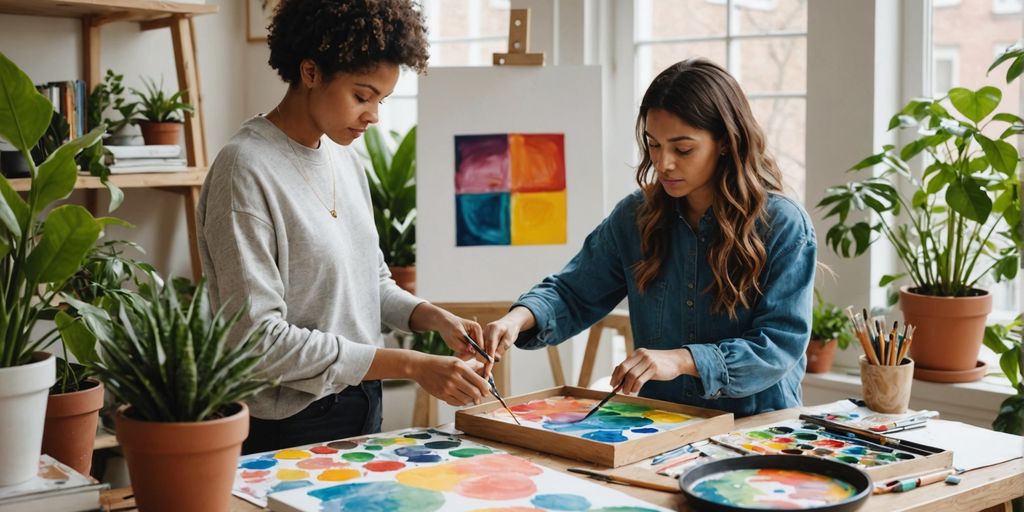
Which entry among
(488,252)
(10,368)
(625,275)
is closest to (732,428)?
(625,275)

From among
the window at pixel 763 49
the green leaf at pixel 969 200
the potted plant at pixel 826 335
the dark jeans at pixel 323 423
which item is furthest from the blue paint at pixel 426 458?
the window at pixel 763 49

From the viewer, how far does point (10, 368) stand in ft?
4.48

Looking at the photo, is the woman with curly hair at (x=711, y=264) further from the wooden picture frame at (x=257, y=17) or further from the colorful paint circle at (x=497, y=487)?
the wooden picture frame at (x=257, y=17)

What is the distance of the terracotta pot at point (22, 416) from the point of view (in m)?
1.37

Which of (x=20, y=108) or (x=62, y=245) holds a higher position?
(x=20, y=108)

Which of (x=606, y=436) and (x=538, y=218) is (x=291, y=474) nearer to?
(x=606, y=436)

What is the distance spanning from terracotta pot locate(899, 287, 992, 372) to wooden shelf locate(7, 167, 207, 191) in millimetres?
2275

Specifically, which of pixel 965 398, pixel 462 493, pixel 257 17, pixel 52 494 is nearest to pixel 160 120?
pixel 257 17

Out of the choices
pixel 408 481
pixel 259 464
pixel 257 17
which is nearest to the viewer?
pixel 408 481

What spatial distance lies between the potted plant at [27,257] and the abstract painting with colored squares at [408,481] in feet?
1.04

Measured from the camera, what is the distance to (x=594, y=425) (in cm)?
185

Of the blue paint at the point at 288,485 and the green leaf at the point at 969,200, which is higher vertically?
the green leaf at the point at 969,200

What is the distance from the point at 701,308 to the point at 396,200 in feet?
6.91

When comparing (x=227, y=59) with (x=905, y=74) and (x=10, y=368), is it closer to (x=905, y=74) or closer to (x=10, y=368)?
(x=905, y=74)
